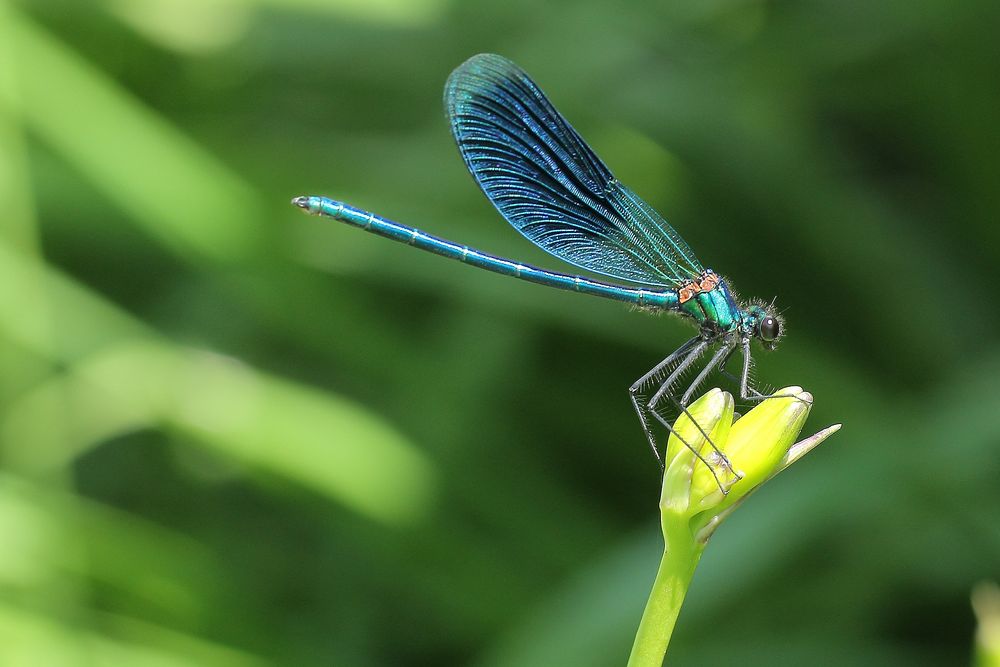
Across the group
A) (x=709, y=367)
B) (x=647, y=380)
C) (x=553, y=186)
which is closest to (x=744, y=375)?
(x=709, y=367)

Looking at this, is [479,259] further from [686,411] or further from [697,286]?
[686,411]

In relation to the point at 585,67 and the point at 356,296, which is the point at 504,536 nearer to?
the point at 356,296

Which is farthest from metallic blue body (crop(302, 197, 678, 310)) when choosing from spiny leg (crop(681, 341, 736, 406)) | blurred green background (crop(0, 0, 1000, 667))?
blurred green background (crop(0, 0, 1000, 667))

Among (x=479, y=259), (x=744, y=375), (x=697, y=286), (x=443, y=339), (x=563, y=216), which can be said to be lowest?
(x=744, y=375)

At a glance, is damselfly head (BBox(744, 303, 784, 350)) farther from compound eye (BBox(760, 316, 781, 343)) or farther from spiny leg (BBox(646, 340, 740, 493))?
spiny leg (BBox(646, 340, 740, 493))

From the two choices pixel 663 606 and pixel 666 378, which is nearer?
pixel 663 606

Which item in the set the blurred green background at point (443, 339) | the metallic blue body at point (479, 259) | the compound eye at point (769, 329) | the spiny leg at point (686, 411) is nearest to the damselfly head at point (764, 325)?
the compound eye at point (769, 329)
